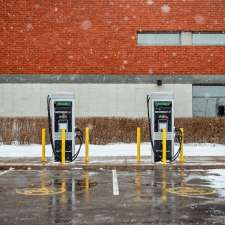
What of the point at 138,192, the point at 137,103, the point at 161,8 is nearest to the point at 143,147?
the point at 137,103

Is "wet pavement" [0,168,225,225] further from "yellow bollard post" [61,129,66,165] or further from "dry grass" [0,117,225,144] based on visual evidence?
"dry grass" [0,117,225,144]

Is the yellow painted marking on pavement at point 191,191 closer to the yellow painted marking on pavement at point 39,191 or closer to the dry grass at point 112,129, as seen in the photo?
the yellow painted marking on pavement at point 39,191

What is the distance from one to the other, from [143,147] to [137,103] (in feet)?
18.6

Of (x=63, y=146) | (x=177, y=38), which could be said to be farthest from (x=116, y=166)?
(x=177, y=38)

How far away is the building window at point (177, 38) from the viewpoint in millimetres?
31734

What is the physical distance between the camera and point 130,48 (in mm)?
31562

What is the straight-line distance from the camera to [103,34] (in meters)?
31.5

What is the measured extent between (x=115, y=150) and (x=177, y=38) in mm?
10489

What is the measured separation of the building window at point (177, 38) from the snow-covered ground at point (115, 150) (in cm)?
787

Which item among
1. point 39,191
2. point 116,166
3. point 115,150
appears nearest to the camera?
point 39,191

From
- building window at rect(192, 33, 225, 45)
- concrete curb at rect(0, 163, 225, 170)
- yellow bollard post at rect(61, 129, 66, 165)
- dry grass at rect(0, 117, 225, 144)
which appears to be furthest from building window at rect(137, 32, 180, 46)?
concrete curb at rect(0, 163, 225, 170)

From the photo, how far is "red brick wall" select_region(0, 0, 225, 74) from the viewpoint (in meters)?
31.4

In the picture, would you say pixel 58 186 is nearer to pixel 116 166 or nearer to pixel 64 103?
pixel 116 166

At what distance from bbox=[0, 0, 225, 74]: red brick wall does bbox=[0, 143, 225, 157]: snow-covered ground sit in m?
6.89
